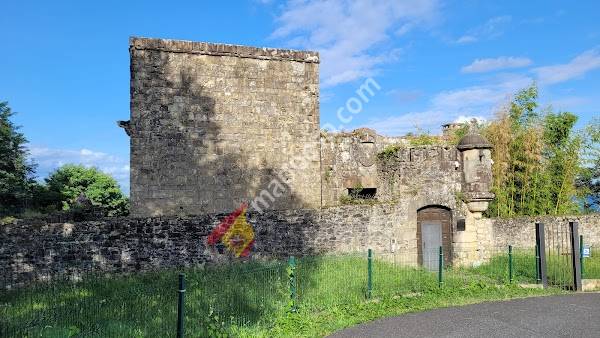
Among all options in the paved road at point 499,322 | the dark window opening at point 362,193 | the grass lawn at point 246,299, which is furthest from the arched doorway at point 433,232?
the paved road at point 499,322

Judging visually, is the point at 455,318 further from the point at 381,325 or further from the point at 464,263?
the point at 464,263

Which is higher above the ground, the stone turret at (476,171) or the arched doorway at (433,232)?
the stone turret at (476,171)

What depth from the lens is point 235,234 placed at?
14.1 m

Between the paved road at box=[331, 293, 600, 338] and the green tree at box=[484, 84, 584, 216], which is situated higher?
the green tree at box=[484, 84, 584, 216]

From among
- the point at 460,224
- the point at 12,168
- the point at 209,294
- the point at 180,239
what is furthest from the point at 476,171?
the point at 12,168

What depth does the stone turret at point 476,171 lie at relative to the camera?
51.9ft

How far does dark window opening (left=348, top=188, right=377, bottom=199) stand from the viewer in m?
19.0

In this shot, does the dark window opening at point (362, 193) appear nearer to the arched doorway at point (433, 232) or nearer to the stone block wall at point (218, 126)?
the stone block wall at point (218, 126)

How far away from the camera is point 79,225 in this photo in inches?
482

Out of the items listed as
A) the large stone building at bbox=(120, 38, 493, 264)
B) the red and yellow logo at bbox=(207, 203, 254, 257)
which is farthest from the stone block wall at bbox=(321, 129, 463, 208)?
the red and yellow logo at bbox=(207, 203, 254, 257)

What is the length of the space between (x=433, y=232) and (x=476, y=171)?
2444 millimetres

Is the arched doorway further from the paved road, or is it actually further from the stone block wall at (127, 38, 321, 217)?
the paved road

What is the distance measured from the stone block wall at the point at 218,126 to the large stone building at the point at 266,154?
0.04m

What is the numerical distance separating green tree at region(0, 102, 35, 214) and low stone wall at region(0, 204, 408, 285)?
435 inches
